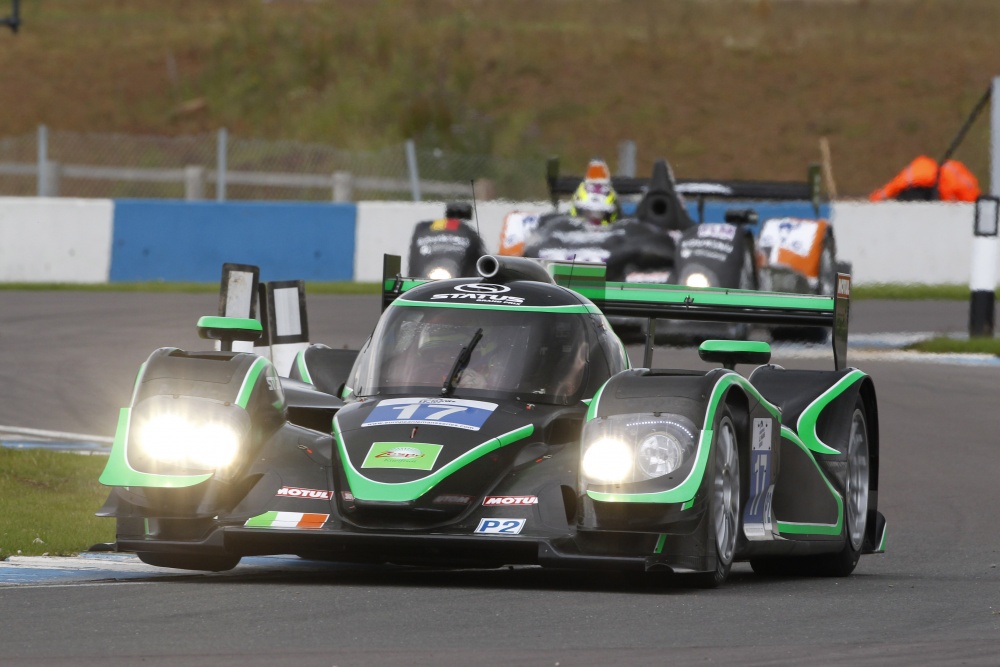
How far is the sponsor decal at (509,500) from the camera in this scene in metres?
7.02

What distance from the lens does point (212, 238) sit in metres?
22.6

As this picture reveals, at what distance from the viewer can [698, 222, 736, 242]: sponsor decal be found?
16375 millimetres

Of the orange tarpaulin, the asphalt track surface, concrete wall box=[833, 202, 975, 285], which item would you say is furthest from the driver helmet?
the orange tarpaulin

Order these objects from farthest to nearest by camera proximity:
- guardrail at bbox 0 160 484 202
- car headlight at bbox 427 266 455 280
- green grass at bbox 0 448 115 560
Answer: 1. guardrail at bbox 0 160 484 202
2. car headlight at bbox 427 266 455 280
3. green grass at bbox 0 448 115 560

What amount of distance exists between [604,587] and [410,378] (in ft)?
4.00

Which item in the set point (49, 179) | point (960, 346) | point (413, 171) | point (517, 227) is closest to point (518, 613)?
point (517, 227)

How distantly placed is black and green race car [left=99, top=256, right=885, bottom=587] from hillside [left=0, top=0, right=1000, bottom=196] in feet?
98.3

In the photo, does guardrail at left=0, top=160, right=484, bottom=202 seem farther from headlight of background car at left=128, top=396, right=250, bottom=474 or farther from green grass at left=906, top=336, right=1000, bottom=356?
headlight of background car at left=128, top=396, right=250, bottom=474

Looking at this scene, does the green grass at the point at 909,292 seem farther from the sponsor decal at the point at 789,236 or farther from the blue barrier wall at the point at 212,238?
the blue barrier wall at the point at 212,238

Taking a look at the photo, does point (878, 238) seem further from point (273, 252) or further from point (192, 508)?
point (192, 508)

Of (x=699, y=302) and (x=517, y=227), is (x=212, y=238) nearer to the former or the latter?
(x=517, y=227)

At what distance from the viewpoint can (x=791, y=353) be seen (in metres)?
17.6

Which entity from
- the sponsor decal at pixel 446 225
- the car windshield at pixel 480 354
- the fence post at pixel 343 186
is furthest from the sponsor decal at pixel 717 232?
the fence post at pixel 343 186

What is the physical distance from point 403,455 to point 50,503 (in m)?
3.25
